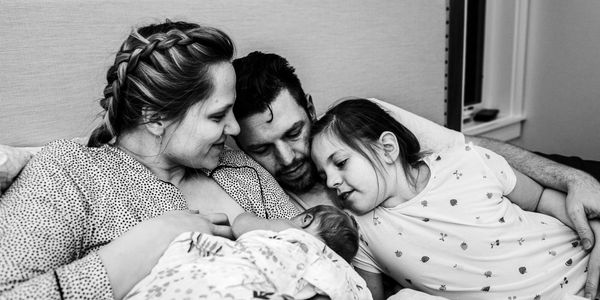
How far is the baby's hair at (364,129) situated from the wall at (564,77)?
1.84 m

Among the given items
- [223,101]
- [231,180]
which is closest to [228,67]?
[223,101]

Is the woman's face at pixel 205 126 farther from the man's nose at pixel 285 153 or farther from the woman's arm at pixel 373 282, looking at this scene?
the woman's arm at pixel 373 282

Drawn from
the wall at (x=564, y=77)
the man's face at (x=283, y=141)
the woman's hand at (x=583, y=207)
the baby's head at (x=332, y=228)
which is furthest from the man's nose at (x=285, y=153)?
the wall at (x=564, y=77)

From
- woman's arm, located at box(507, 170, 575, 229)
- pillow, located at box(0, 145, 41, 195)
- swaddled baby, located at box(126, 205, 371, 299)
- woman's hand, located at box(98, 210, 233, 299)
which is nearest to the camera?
swaddled baby, located at box(126, 205, 371, 299)

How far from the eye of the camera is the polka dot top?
1080 mm

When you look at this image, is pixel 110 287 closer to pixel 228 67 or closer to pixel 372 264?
pixel 228 67

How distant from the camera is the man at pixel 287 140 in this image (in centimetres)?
160

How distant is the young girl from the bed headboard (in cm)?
46

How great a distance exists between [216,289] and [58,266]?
0.40 m

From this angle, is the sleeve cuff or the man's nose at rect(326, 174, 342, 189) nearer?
the sleeve cuff

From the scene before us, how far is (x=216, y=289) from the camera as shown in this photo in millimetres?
1005

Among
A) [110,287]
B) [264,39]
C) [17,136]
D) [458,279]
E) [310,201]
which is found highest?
[264,39]

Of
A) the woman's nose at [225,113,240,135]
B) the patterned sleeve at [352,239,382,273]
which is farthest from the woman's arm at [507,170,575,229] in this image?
the woman's nose at [225,113,240,135]

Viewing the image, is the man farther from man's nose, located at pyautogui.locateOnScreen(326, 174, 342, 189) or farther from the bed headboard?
the bed headboard
